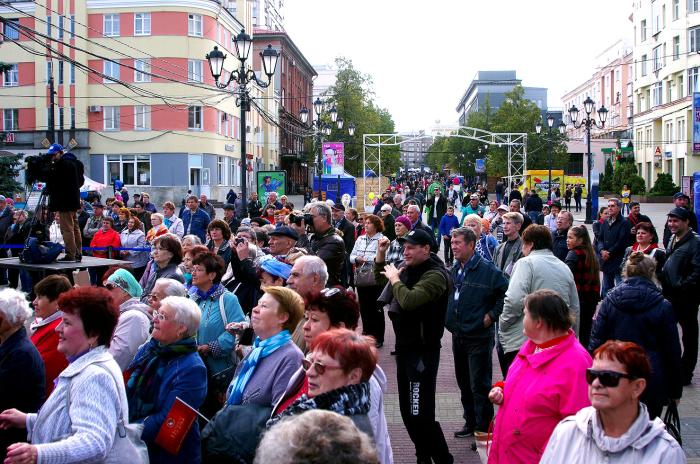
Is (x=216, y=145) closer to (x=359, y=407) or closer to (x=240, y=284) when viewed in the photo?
(x=240, y=284)

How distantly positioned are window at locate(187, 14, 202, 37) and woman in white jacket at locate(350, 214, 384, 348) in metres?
45.4

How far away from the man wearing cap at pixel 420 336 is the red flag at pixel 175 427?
2189 mm

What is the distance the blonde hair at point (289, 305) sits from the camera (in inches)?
191

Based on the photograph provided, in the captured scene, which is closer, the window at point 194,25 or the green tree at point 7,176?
the green tree at point 7,176

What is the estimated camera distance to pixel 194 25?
53875 millimetres

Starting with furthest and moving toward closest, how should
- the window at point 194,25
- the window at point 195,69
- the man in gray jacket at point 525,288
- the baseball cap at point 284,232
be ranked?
the window at point 194,25, the window at point 195,69, the baseball cap at point 284,232, the man in gray jacket at point 525,288

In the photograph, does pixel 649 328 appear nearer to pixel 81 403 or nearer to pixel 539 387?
pixel 539 387

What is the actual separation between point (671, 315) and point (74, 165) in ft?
23.9

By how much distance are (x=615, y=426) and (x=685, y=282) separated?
21.0ft

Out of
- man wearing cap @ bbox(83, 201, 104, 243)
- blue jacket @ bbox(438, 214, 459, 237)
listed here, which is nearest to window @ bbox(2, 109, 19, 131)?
man wearing cap @ bbox(83, 201, 104, 243)

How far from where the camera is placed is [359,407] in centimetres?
348

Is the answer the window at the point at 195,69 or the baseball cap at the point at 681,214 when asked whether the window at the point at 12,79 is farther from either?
the baseball cap at the point at 681,214

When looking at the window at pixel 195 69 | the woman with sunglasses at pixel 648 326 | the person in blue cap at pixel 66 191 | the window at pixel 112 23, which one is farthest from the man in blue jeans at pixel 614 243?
the window at pixel 112 23

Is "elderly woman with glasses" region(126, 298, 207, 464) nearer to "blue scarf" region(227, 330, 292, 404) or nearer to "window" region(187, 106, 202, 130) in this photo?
"blue scarf" region(227, 330, 292, 404)
